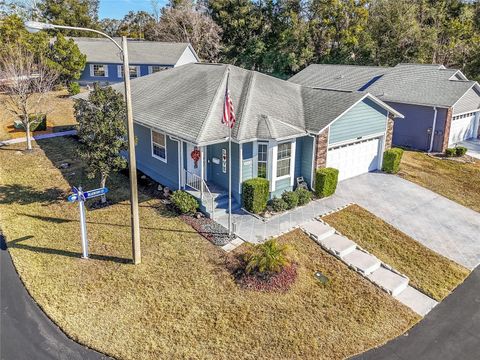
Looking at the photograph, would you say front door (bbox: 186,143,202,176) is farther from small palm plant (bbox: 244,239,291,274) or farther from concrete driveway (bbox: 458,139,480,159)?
concrete driveway (bbox: 458,139,480,159)

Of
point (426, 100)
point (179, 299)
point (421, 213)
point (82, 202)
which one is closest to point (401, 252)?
point (421, 213)

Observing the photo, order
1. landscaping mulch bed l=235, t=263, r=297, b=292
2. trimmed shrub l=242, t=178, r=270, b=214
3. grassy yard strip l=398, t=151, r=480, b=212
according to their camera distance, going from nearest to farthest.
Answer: landscaping mulch bed l=235, t=263, r=297, b=292 → trimmed shrub l=242, t=178, r=270, b=214 → grassy yard strip l=398, t=151, r=480, b=212

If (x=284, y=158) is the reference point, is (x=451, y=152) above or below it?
below

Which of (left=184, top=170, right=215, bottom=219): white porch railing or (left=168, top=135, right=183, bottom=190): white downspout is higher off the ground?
(left=168, top=135, right=183, bottom=190): white downspout

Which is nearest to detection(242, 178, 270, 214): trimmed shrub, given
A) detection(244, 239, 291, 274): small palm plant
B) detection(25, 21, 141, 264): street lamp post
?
detection(244, 239, 291, 274): small palm plant

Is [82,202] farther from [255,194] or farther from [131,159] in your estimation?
[255,194]

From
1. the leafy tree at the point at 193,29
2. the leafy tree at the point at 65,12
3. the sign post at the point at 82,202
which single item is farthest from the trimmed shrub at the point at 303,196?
the leafy tree at the point at 65,12
